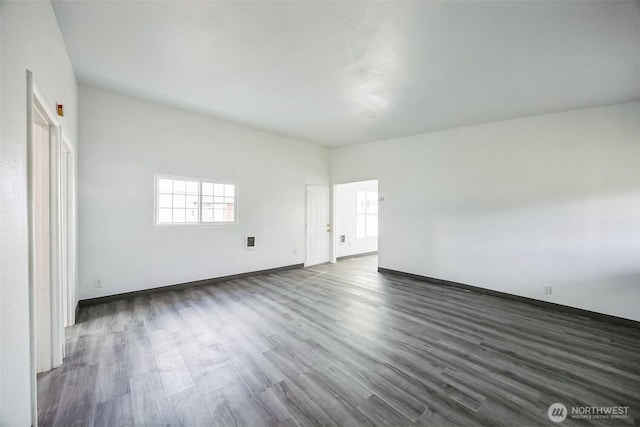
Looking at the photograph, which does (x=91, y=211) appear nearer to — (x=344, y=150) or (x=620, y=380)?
(x=344, y=150)

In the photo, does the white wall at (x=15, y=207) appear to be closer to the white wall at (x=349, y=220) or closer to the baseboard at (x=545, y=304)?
the baseboard at (x=545, y=304)

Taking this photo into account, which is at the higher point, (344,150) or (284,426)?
(344,150)

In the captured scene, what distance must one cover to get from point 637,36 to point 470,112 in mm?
1897

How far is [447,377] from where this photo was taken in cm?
218

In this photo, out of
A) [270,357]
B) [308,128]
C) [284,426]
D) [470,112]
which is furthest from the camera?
[308,128]

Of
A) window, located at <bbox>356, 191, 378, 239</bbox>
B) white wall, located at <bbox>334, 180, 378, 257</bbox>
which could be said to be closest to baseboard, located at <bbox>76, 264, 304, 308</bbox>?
white wall, located at <bbox>334, 180, 378, 257</bbox>

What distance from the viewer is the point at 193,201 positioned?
15.3ft

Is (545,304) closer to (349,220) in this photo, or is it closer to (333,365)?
(333,365)

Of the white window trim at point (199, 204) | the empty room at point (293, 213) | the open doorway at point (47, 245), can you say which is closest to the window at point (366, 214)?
the empty room at point (293, 213)

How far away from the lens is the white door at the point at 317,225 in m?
6.58

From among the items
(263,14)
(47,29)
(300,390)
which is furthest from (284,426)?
(47,29)

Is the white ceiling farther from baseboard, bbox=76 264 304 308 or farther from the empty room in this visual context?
baseboard, bbox=76 264 304 308

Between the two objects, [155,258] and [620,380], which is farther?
[155,258]

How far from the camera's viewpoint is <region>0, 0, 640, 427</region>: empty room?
1.84 m
